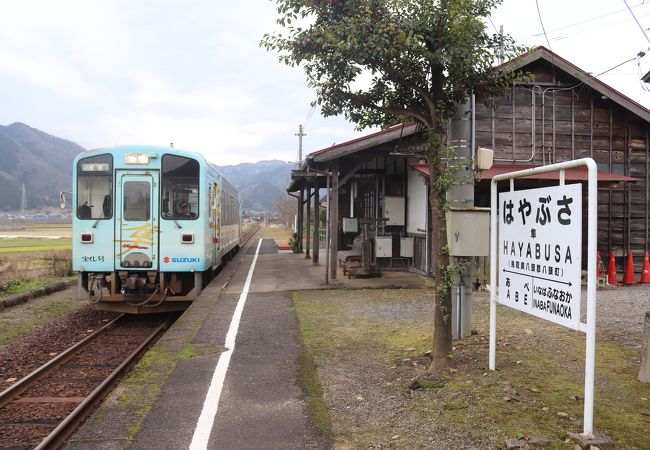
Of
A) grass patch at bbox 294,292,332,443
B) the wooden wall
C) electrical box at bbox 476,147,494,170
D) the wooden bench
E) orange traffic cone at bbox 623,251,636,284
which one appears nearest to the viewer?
grass patch at bbox 294,292,332,443

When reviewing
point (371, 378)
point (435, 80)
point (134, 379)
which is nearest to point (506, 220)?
point (435, 80)

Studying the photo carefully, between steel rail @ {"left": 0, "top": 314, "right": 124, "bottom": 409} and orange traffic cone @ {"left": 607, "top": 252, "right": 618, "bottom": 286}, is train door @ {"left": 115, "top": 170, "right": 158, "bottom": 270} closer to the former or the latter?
steel rail @ {"left": 0, "top": 314, "right": 124, "bottom": 409}

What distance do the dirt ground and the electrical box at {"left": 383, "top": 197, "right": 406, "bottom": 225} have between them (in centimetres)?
597

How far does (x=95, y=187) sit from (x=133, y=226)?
3.13ft

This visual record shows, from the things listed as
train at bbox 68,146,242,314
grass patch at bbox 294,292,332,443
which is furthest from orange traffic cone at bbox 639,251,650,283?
train at bbox 68,146,242,314

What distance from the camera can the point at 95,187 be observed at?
8.78m

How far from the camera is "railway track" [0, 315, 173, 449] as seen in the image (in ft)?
14.3

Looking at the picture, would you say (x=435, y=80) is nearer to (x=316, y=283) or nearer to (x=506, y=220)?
(x=506, y=220)

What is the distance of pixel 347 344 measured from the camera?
6.41 meters

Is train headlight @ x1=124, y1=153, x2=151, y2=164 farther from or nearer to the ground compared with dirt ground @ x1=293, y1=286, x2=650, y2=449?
farther from the ground

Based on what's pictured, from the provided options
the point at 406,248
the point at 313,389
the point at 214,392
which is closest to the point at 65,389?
the point at 214,392

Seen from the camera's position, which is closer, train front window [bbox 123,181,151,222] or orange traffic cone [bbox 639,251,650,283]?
train front window [bbox 123,181,151,222]

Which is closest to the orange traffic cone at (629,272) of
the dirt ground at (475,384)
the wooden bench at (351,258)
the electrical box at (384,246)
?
the dirt ground at (475,384)

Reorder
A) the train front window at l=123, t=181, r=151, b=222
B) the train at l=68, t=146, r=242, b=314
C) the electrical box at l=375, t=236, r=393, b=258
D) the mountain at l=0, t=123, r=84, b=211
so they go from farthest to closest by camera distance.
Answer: the mountain at l=0, t=123, r=84, b=211 → the electrical box at l=375, t=236, r=393, b=258 → the train front window at l=123, t=181, r=151, b=222 → the train at l=68, t=146, r=242, b=314
